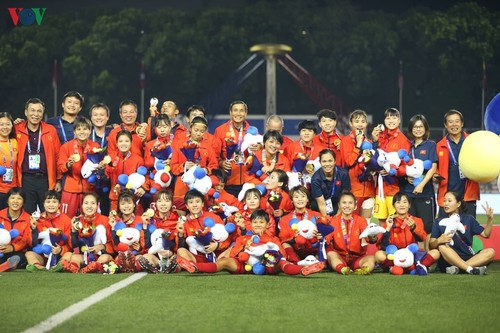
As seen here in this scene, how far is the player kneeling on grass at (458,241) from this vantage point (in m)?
9.74

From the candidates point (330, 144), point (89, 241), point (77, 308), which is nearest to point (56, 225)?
point (89, 241)

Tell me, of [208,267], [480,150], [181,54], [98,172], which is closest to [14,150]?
[98,172]

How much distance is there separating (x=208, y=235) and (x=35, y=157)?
2.42m

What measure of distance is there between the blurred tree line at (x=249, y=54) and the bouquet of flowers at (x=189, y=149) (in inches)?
1569

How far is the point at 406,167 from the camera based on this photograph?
1057 cm

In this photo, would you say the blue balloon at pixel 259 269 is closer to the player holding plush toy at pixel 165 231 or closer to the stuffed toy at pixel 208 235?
the stuffed toy at pixel 208 235

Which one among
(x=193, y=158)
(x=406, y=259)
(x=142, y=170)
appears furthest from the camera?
(x=193, y=158)

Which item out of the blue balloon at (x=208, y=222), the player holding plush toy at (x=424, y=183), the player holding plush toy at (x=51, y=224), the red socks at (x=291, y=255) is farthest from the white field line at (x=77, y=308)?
the player holding plush toy at (x=424, y=183)

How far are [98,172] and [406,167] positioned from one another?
356 centimetres

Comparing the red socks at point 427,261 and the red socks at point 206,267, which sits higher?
the red socks at point 427,261

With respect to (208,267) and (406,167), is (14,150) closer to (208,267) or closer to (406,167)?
(208,267)

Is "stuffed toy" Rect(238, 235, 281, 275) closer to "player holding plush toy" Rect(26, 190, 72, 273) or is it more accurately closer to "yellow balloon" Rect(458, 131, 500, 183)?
"player holding plush toy" Rect(26, 190, 72, 273)

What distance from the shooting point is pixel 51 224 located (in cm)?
1023

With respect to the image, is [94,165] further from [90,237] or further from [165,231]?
[165,231]
